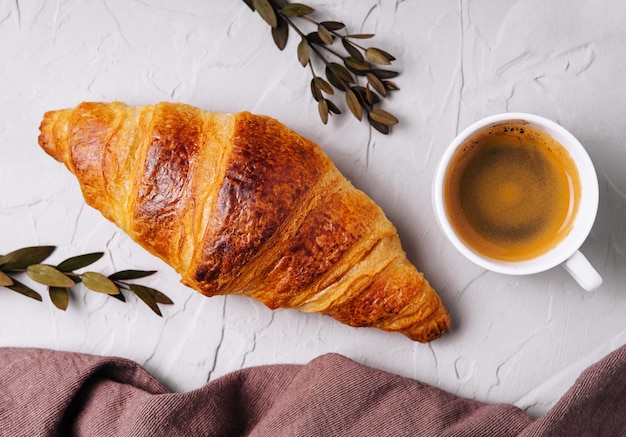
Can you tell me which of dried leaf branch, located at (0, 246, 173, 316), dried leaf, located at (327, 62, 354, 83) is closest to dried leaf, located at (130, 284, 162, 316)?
dried leaf branch, located at (0, 246, 173, 316)

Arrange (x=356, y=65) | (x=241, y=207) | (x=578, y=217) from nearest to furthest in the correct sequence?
(x=241, y=207) → (x=578, y=217) → (x=356, y=65)

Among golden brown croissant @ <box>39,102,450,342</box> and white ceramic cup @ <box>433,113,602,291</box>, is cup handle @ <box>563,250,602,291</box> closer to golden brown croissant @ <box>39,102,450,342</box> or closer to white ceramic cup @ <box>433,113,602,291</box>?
white ceramic cup @ <box>433,113,602,291</box>

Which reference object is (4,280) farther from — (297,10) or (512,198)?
(512,198)

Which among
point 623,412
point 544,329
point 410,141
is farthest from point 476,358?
point 410,141

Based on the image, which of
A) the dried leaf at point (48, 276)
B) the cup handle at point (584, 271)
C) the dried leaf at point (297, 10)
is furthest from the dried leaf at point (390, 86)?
the dried leaf at point (48, 276)

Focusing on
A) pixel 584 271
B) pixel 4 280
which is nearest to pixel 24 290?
pixel 4 280

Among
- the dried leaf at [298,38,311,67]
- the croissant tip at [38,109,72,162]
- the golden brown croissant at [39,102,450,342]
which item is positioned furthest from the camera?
the dried leaf at [298,38,311,67]

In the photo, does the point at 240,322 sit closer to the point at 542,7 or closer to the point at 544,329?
the point at 544,329
